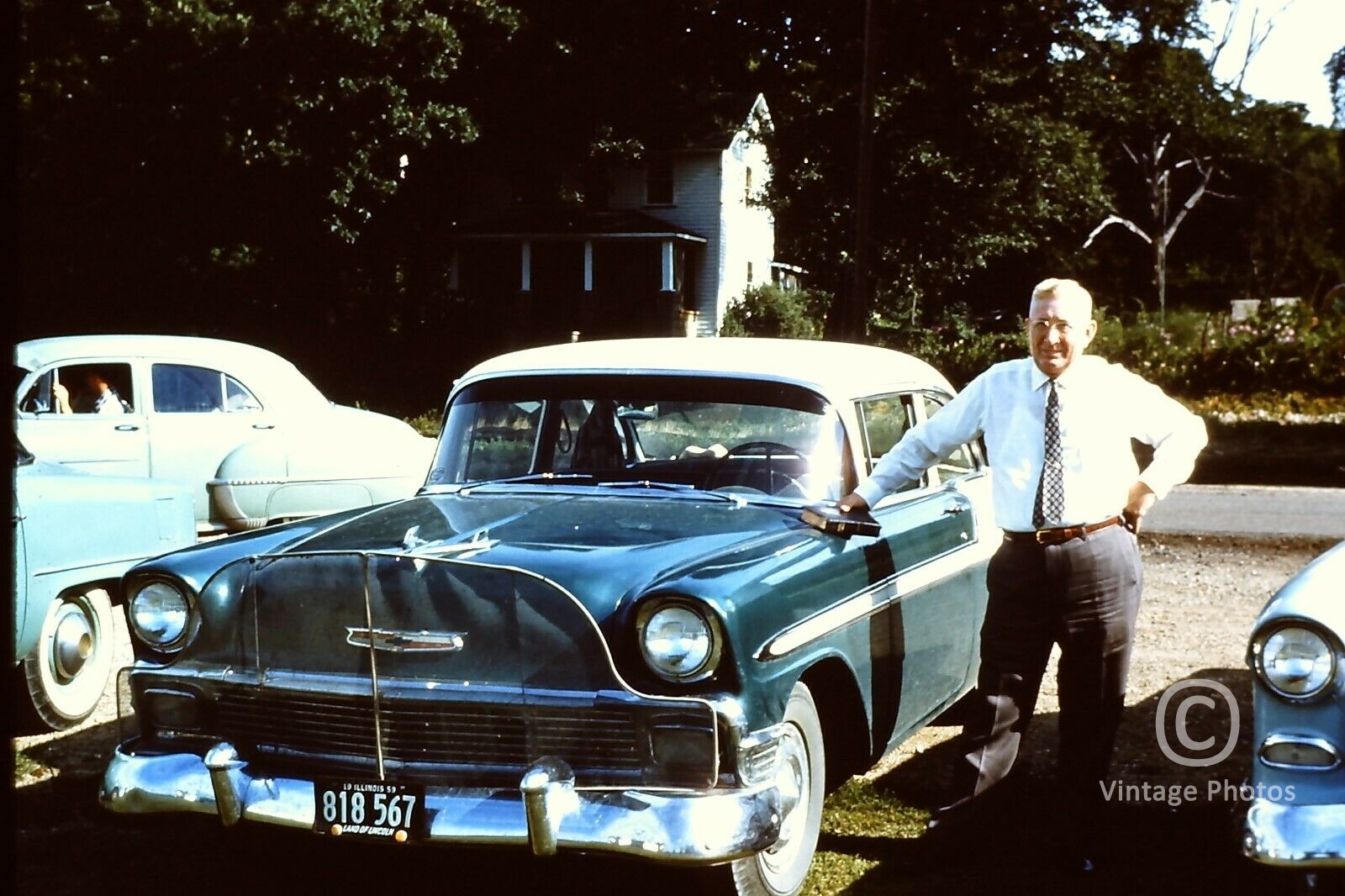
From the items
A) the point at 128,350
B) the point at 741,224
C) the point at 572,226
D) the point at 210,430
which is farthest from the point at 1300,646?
the point at 741,224

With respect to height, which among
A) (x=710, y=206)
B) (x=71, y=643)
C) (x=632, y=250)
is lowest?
(x=71, y=643)

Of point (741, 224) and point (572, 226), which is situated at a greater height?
point (741, 224)

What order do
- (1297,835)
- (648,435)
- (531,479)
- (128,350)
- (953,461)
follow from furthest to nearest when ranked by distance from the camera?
1. (128,350)
2. (953,461)
3. (648,435)
4. (531,479)
5. (1297,835)

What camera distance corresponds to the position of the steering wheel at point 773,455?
5.13m

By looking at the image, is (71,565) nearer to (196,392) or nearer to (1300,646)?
(196,392)

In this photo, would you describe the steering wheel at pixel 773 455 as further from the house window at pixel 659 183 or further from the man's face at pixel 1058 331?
the house window at pixel 659 183

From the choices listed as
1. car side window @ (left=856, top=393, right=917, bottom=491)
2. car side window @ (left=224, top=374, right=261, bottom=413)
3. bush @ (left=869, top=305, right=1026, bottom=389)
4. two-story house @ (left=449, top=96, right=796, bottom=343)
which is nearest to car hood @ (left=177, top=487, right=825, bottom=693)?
car side window @ (left=856, top=393, right=917, bottom=491)

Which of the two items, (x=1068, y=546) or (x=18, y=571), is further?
(x=18, y=571)

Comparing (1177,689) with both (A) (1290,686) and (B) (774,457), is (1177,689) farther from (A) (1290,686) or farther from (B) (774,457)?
(A) (1290,686)

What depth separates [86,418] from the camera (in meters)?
10.2

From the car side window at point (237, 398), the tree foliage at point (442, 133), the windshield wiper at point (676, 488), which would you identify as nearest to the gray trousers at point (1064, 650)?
the windshield wiper at point (676, 488)

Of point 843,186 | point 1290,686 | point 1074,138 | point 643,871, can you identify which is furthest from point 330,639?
point 1074,138

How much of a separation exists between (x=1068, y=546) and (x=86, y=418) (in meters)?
7.85

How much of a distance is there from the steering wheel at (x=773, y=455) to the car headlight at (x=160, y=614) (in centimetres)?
200
